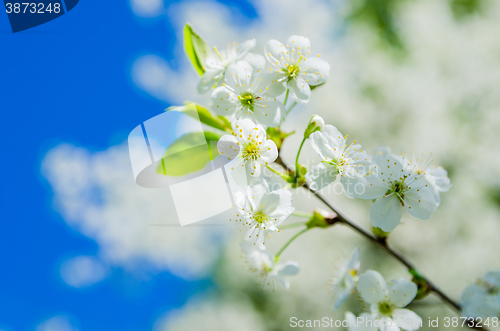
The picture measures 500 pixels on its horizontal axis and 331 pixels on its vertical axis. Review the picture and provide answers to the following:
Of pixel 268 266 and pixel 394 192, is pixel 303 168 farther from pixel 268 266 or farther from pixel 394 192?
pixel 268 266

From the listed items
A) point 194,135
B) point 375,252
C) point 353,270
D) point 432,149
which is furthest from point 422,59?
point 194,135

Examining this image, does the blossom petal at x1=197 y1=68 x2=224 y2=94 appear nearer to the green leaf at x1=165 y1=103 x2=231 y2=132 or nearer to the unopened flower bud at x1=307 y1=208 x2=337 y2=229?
the green leaf at x1=165 y1=103 x2=231 y2=132

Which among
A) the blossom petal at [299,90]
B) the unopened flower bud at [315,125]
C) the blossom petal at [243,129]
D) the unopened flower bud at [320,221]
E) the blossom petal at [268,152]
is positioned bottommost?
the unopened flower bud at [320,221]

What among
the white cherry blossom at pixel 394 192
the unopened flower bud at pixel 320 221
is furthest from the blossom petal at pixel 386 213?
the unopened flower bud at pixel 320 221

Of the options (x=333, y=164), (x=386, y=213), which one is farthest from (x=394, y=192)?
(x=333, y=164)

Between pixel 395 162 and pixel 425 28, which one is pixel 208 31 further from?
pixel 395 162

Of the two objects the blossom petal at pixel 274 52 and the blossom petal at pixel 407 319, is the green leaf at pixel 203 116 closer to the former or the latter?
the blossom petal at pixel 274 52
